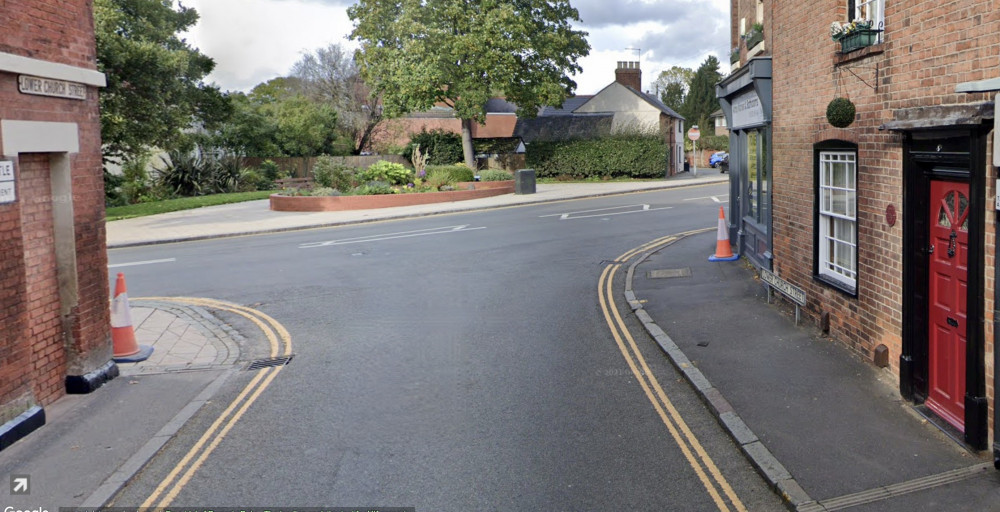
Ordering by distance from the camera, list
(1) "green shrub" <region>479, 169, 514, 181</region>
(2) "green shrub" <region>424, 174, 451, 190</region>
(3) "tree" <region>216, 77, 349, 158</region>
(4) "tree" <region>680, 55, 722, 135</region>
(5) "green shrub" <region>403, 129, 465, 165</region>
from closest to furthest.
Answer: (2) "green shrub" <region>424, 174, 451, 190</region> < (1) "green shrub" <region>479, 169, 514, 181</region> < (3) "tree" <region>216, 77, 349, 158</region> < (5) "green shrub" <region>403, 129, 465, 165</region> < (4) "tree" <region>680, 55, 722, 135</region>

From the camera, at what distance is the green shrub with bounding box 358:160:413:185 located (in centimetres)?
3375

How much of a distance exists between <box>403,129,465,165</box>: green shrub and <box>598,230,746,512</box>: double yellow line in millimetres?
37689

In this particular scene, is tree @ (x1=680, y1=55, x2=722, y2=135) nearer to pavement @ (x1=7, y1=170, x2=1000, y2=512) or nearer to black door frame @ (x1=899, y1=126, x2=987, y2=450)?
pavement @ (x1=7, y1=170, x2=1000, y2=512)

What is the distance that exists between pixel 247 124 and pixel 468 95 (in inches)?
597

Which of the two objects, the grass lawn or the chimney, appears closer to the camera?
the grass lawn

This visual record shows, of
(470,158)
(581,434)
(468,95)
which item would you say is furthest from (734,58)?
(470,158)

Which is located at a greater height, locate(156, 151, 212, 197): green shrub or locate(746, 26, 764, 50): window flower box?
locate(746, 26, 764, 50): window flower box

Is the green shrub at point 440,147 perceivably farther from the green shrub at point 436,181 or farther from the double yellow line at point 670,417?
the double yellow line at point 670,417

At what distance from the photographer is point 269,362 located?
9766mm

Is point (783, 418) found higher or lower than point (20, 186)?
lower

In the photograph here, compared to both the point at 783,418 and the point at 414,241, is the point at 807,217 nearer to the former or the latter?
the point at 783,418

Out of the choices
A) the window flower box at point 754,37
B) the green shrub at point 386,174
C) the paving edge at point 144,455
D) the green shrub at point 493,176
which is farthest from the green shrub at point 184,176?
the paving edge at point 144,455

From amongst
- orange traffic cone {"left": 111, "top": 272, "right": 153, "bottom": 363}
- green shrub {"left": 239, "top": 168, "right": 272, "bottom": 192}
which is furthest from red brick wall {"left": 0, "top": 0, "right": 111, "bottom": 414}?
green shrub {"left": 239, "top": 168, "right": 272, "bottom": 192}

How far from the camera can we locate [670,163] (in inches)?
1955
